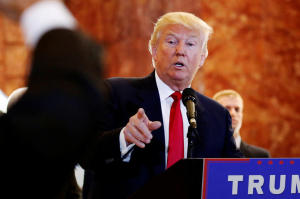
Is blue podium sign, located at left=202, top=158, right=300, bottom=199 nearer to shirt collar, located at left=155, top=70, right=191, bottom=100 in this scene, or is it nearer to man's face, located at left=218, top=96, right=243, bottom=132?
shirt collar, located at left=155, top=70, right=191, bottom=100

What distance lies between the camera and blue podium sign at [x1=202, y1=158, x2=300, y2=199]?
4.17ft

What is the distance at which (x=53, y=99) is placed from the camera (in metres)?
0.72

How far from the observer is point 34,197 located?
2.66ft

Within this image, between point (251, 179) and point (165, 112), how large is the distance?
0.72 meters

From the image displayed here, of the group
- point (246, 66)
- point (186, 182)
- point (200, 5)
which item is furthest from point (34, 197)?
point (246, 66)

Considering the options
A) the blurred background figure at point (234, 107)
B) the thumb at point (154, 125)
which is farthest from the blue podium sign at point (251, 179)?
the blurred background figure at point (234, 107)

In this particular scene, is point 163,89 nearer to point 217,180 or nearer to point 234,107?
point 217,180

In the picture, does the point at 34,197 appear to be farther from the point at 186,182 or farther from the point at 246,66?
the point at 246,66

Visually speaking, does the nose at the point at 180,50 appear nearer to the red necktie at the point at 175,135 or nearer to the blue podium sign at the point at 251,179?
the red necktie at the point at 175,135

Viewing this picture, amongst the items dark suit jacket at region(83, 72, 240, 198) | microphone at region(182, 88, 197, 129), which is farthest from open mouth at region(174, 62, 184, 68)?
microphone at region(182, 88, 197, 129)

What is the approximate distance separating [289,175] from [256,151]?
2422mm

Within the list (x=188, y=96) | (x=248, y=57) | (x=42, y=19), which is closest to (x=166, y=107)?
(x=188, y=96)

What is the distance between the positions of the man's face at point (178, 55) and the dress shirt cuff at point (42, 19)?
123 cm

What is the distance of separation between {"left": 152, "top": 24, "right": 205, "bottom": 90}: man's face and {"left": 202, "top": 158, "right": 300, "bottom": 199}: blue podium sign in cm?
75
